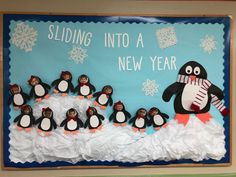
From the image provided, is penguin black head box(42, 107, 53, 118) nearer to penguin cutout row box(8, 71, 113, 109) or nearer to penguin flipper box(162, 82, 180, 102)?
penguin cutout row box(8, 71, 113, 109)

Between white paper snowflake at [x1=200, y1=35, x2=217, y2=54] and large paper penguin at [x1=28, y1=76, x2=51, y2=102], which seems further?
white paper snowflake at [x1=200, y1=35, x2=217, y2=54]

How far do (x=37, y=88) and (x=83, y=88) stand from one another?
26 cm

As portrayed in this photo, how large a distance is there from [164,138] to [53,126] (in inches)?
25.5

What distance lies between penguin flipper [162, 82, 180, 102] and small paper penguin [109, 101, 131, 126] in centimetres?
26

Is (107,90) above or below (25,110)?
above

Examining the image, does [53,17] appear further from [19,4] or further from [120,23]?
[120,23]

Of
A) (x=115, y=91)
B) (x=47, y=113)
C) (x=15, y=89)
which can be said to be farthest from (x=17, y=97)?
(x=115, y=91)

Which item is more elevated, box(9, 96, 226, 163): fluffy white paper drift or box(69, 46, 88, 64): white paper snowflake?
box(69, 46, 88, 64): white paper snowflake

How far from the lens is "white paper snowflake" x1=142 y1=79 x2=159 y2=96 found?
6.64 ft

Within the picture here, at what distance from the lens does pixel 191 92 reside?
2045 mm

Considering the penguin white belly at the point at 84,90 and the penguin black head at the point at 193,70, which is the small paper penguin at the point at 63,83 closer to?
the penguin white belly at the point at 84,90

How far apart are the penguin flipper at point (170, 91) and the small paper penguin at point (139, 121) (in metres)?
0.15

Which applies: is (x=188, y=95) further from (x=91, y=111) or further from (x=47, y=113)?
(x=47, y=113)

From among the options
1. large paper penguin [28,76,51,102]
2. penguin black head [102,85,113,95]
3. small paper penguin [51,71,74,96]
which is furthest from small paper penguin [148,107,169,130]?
large paper penguin [28,76,51,102]
